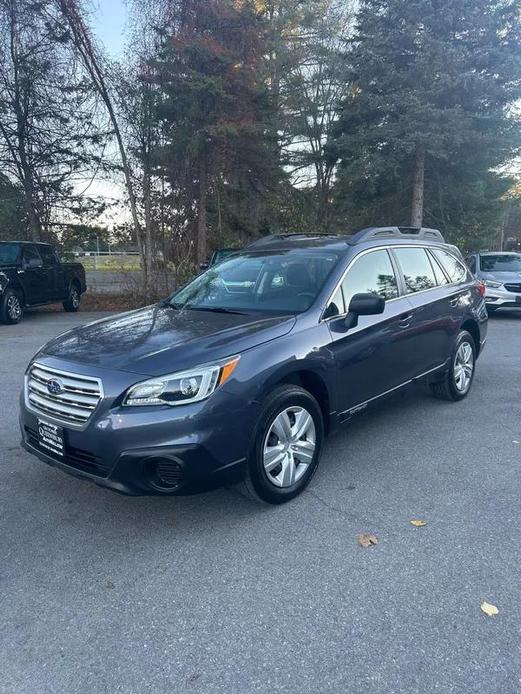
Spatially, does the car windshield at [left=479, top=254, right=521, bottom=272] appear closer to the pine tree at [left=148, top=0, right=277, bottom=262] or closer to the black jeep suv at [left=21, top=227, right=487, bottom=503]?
the pine tree at [left=148, top=0, right=277, bottom=262]

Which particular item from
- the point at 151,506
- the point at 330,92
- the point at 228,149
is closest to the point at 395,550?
the point at 151,506

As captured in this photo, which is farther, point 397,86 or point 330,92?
point 330,92

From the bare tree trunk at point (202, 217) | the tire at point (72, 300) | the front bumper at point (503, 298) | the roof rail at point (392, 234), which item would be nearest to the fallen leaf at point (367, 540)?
the roof rail at point (392, 234)

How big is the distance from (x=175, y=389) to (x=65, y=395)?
2.34 ft

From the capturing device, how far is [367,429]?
4.87 meters

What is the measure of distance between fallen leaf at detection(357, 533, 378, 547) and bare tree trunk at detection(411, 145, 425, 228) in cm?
1538

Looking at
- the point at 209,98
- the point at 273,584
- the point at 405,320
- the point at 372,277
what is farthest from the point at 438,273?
the point at 209,98

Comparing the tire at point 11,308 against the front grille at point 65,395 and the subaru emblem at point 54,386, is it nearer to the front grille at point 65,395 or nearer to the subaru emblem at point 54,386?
the front grille at point 65,395

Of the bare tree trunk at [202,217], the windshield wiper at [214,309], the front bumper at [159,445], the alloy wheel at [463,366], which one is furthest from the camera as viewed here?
the bare tree trunk at [202,217]

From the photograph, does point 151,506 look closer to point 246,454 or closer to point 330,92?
point 246,454

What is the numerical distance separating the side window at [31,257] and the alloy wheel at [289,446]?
415 inches

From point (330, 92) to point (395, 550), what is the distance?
2339cm

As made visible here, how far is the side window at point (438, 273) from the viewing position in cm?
532

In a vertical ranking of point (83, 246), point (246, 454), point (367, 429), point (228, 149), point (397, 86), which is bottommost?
point (367, 429)
